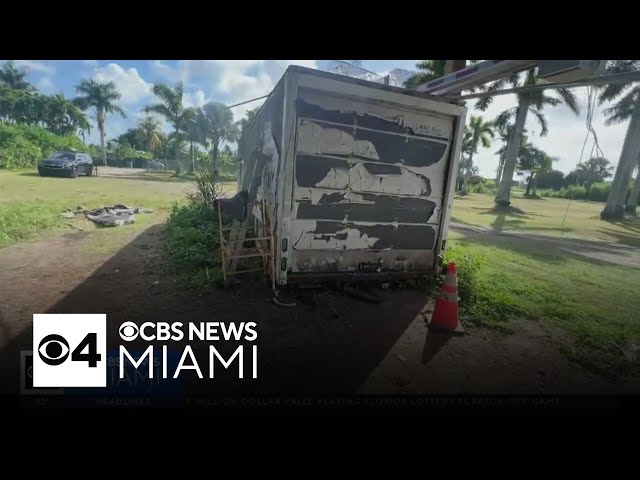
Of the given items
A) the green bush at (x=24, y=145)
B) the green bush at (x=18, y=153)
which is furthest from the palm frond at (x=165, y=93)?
the green bush at (x=18, y=153)

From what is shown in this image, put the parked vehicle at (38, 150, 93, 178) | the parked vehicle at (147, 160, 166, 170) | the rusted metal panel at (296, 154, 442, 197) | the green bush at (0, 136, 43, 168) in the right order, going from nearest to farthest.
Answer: the rusted metal panel at (296, 154, 442, 197), the parked vehicle at (38, 150, 93, 178), the green bush at (0, 136, 43, 168), the parked vehicle at (147, 160, 166, 170)

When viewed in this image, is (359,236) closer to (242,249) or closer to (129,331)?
(242,249)

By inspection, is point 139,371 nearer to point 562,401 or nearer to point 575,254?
point 562,401

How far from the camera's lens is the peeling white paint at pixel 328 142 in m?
3.73

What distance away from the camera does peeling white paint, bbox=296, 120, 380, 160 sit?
373 cm

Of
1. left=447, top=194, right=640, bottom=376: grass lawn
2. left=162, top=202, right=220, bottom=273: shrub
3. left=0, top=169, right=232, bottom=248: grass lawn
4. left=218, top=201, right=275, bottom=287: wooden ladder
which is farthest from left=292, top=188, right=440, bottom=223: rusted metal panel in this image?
left=0, top=169, right=232, bottom=248: grass lawn

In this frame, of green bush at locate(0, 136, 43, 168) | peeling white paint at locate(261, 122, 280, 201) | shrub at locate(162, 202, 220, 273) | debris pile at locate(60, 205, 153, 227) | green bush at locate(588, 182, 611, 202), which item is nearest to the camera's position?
peeling white paint at locate(261, 122, 280, 201)

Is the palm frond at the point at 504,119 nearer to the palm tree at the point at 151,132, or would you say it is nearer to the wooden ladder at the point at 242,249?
the wooden ladder at the point at 242,249

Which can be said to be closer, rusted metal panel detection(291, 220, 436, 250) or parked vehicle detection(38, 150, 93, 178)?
rusted metal panel detection(291, 220, 436, 250)

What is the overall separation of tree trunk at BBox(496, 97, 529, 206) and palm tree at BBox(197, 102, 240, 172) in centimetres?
2785

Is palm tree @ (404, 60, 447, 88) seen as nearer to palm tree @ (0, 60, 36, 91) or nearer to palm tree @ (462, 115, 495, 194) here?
palm tree @ (462, 115, 495, 194)

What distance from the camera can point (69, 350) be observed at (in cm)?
293

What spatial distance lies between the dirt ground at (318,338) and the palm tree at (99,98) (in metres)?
43.2

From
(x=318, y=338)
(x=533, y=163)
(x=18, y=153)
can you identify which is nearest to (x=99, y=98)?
(x=18, y=153)
